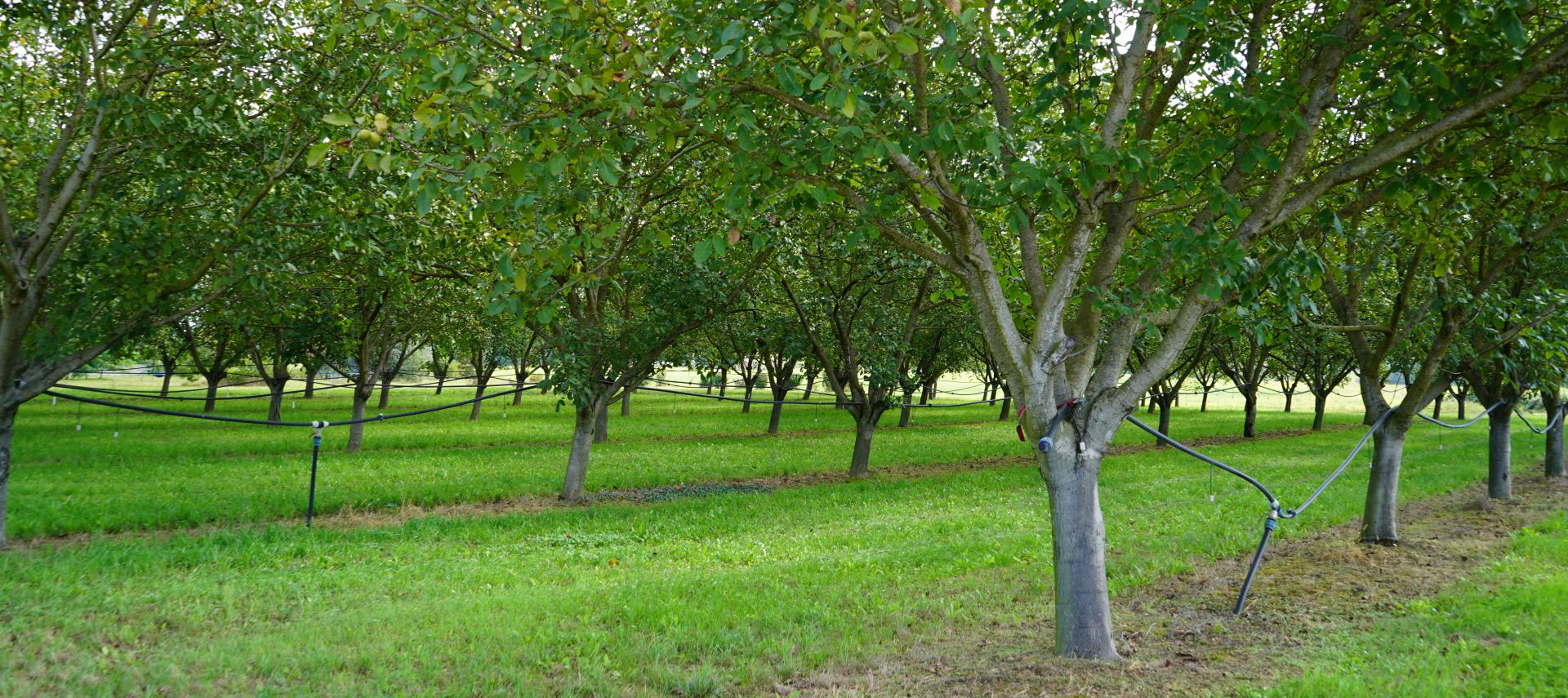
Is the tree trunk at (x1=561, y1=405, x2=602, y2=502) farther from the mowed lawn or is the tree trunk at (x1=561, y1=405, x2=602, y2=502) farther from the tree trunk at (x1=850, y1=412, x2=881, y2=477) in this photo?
the tree trunk at (x1=850, y1=412, x2=881, y2=477)

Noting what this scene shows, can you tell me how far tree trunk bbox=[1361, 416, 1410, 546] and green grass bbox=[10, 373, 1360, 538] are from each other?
9.82m

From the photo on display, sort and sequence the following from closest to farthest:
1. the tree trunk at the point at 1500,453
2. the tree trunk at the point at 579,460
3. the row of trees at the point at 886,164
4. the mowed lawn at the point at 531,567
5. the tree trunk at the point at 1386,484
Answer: the row of trees at the point at 886,164
the mowed lawn at the point at 531,567
the tree trunk at the point at 1386,484
the tree trunk at the point at 1500,453
the tree trunk at the point at 579,460

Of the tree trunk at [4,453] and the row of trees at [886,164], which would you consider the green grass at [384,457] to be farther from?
the row of trees at [886,164]

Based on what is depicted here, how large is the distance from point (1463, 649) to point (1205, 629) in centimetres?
143

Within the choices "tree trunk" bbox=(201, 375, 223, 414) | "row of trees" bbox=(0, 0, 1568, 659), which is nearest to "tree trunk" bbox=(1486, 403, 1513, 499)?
"row of trees" bbox=(0, 0, 1568, 659)

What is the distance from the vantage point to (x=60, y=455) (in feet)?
50.6

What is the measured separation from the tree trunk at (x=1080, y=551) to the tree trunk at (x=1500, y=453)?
10.4 m

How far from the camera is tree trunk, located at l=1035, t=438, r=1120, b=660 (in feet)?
16.1

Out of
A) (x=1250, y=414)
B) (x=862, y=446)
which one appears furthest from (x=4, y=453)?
(x=1250, y=414)

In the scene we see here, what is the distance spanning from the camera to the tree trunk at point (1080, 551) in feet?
16.1

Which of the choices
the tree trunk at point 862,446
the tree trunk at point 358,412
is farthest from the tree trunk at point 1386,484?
the tree trunk at point 358,412

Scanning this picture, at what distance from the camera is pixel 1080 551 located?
4.89 meters

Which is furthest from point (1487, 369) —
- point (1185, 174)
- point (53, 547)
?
point (53, 547)

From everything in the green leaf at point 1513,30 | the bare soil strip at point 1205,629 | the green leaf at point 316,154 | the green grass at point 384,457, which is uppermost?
the green leaf at point 1513,30
